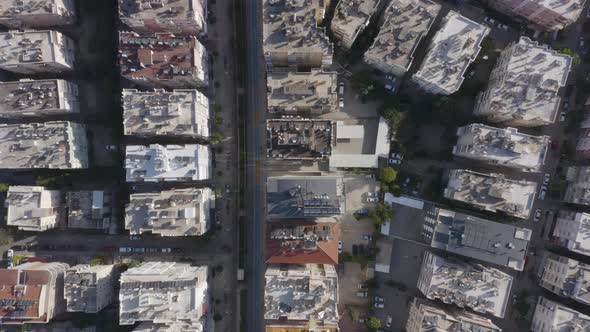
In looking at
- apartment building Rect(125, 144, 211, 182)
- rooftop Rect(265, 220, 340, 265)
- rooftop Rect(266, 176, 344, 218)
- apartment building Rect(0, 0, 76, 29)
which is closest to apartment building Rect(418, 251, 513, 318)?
rooftop Rect(265, 220, 340, 265)

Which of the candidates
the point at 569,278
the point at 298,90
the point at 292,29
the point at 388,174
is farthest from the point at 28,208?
the point at 569,278

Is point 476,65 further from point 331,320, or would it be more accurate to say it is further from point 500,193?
point 331,320

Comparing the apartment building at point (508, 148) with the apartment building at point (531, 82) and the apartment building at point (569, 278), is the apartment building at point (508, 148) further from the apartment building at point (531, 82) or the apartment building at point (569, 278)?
the apartment building at point (569, 278)

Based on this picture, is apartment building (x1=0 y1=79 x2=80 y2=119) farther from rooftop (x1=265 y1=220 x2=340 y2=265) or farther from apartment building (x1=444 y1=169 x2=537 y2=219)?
apartment building (x1=444 y1=169 x2=537 y2=219)

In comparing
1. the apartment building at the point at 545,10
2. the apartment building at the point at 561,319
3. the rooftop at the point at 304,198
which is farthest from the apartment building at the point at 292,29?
the apartment building at the point at 561,319

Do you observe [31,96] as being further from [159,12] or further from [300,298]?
[300,298]

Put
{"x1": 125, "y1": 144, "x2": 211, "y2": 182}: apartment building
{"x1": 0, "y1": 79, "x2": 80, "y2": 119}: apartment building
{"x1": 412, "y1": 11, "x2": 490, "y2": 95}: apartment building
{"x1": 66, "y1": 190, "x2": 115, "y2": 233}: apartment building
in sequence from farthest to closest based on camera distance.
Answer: {"x1": 66, "y1": 190, "x2": 115, "y2": 233}: apartment building, {"x1": 0, "y1": 79, "x2": 80, "y2": 119}: apartment building, {"x1": 412, "y1": 11, "x2": 490, "y2": 95}: apartment building, {"x1": 125, "y1": 144, "x2": 211, "y2": 182}: apartment building

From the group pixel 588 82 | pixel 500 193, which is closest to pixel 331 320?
pixel 500 193
